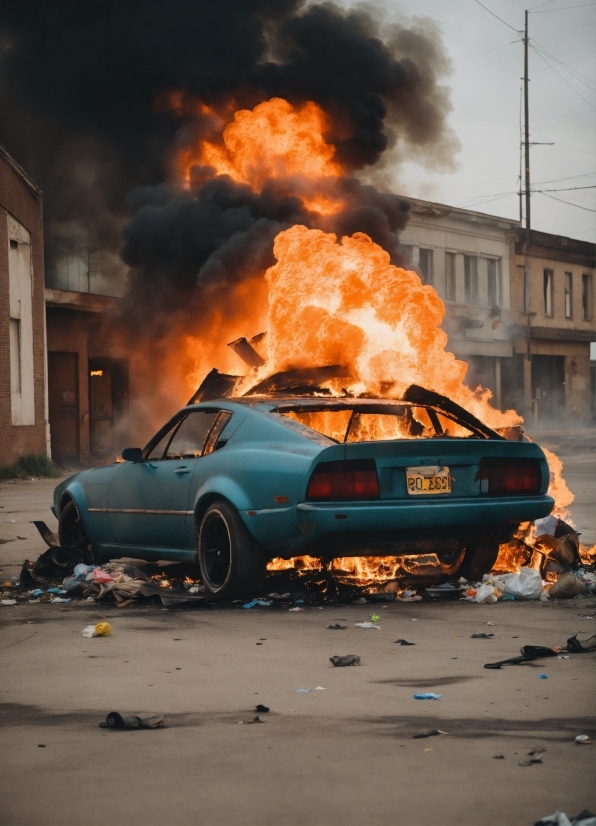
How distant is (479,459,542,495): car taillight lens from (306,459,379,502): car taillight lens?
84 cm

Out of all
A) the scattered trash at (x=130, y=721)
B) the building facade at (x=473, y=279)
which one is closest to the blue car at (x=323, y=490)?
the scattered trash at (x=130, y=721)

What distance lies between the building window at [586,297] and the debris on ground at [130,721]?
52217mm

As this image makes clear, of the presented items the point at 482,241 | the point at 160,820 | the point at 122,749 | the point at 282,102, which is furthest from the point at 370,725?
the point at 482,241

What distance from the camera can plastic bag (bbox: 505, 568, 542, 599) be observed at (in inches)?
320

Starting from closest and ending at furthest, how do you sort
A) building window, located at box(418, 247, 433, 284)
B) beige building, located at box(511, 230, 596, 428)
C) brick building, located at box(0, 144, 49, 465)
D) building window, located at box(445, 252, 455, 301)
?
brick building, located at box(0, 144, 49, 465) → building window, located at box(418, 247, 433, 284) → building window, located at box(445, 252, 455, 301) → beige building, located at box(511, 230, 596, 428)

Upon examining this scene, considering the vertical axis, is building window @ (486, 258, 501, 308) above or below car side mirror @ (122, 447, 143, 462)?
above

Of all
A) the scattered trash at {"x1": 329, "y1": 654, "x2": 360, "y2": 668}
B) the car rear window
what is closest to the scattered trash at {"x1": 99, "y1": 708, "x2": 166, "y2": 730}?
the scattered trash at {"x1": 329, "y1": 654, "x2": 360, "y2": 668}

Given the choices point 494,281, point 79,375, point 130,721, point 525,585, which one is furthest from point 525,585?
point 494,281

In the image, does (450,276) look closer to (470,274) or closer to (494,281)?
(470,274)

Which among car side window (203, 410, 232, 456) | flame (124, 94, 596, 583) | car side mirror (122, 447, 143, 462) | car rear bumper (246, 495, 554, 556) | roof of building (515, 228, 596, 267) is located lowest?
car rear bumper (246, 495, 554, 556)

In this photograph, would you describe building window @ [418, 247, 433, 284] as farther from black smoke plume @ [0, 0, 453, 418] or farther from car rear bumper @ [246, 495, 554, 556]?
car rear bumper @ [246, 495, 554, 556]

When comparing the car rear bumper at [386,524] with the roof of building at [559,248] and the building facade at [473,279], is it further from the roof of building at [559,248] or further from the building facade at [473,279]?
the roof of building at [559,248]

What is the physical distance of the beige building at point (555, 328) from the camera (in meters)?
49.6

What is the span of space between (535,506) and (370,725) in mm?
3797
